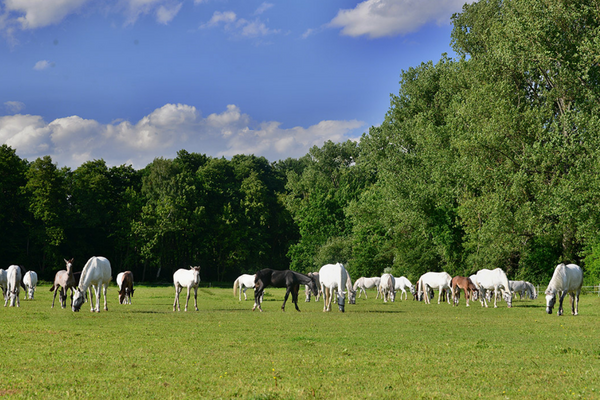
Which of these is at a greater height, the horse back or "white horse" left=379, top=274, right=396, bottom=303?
the horse back

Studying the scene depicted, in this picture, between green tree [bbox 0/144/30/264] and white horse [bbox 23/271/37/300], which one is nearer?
white horse [bbox 23/271/37/300]

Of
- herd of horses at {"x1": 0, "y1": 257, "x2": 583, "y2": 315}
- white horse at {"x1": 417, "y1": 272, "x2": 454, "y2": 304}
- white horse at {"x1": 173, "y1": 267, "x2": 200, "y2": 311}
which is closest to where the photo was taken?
herd of horses at {"x1": 0, "y1": 257, "x2": 583, "y2": 315}

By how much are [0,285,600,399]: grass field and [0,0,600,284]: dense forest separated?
20477 millimetres

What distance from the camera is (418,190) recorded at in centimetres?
4816

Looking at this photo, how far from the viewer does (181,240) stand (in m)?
82.6

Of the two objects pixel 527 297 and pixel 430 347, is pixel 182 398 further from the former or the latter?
pixel 527 297

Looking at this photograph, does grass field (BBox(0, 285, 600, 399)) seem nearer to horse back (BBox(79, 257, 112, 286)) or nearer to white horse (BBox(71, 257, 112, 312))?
white horse (BBox(71, 257, 112, 312))

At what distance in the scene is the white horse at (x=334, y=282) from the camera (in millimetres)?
24875

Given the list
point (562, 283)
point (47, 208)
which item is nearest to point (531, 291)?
point (562, 283)

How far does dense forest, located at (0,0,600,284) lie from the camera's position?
3616cm

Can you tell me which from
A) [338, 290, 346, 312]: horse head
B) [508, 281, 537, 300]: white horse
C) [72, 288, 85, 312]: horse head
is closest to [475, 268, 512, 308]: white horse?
[508, 281, 537, 300]: white horse

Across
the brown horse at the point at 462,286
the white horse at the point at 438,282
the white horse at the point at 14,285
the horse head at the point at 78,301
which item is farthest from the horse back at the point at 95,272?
the white horse at the point at 438,282

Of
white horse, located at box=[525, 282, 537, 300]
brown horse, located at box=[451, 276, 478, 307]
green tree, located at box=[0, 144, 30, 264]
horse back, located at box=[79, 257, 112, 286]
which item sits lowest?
white horse, located at box=[525, 282, 537, 300]

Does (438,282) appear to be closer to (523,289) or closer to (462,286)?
(462,286)
